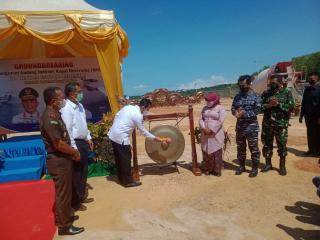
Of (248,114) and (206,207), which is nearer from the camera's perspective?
(206,207)

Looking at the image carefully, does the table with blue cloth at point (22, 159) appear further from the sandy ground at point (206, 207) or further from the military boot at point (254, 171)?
the military boot at point (254, 171)

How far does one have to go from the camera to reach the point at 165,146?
20.8 ft

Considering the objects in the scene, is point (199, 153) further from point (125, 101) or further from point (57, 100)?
point (57, 100)

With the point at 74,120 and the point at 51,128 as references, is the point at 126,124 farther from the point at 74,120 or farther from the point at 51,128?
the point at 51,128

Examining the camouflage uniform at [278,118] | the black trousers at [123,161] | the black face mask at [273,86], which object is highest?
the black face mask at [273,86]

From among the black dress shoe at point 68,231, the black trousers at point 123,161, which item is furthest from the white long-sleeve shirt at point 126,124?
the black dress shoe at point 68,231

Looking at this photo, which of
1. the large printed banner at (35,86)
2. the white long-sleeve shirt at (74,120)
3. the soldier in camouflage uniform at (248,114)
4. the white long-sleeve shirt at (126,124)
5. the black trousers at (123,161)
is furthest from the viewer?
the large printed banner at (35,86)

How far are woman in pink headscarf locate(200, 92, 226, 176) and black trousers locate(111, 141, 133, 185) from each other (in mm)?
1489

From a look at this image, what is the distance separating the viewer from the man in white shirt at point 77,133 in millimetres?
4445

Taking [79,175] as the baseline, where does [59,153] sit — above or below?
above

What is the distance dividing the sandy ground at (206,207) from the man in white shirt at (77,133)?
0.99 feet

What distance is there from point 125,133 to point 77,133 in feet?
3.73

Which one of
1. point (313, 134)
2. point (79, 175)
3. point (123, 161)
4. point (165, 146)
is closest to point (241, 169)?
point (165, 146)

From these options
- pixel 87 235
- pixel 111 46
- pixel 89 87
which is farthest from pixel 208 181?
pixel 89 87
